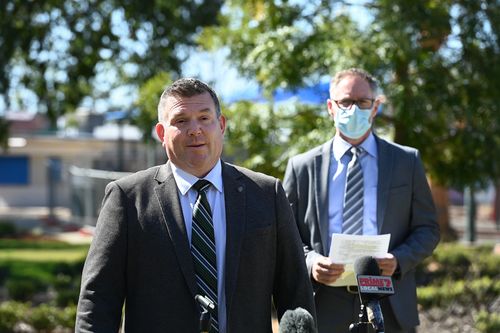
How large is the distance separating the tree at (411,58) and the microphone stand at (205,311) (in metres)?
6.48

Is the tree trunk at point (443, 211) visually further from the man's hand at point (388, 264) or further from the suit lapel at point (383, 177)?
the man's hand at point (388, 264)

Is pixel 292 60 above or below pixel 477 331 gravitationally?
above

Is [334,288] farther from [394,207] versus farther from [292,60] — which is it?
[292,60]

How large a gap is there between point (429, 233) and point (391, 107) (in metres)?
5.01

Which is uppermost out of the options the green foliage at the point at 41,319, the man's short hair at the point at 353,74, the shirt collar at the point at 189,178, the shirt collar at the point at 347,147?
the man's short hair at the point at 353,74

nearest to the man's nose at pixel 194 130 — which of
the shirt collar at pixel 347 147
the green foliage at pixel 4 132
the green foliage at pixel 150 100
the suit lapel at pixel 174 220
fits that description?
the suit lapel at pixel 174 220

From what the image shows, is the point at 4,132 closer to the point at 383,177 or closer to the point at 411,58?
the point at 411,58

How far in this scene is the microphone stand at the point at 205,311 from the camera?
11.6ft

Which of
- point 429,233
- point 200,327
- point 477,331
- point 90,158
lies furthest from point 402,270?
point 90,158

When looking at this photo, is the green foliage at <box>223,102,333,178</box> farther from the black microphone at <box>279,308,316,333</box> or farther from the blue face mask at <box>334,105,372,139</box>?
the black microphone at <box>279,308,316,333</box>

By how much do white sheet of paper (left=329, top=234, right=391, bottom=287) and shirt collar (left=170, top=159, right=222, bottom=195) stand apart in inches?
48.0

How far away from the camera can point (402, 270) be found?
5250 millimetres

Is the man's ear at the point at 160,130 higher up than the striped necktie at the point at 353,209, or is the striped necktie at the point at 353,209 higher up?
the man's ear at the point at 160,130

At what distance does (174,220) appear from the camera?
3.83 metres
